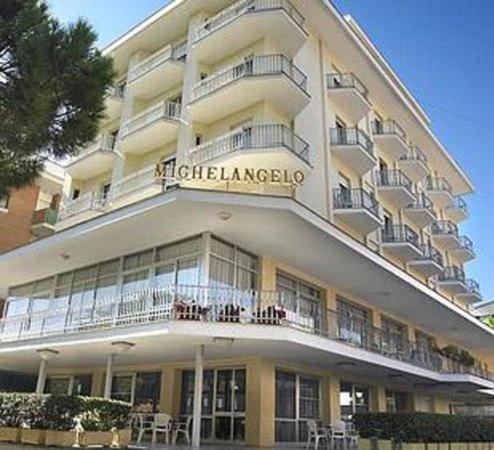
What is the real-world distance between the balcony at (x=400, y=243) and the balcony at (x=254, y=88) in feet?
28.8

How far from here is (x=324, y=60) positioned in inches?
896

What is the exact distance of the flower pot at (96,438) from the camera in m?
12.7

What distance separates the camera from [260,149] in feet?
55.8

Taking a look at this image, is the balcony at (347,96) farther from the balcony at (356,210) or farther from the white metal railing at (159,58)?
the white metal railing at (159,58)

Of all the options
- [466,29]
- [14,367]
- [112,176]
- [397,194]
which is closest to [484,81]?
[466,29]

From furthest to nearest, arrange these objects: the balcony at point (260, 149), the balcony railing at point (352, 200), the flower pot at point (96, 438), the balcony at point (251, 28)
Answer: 1. the balcony railing at point (352, 200)
2. the balcony at point (251, 28)
3. the balcony at point (260, 149)
4. the flower pot at point (96, 438)

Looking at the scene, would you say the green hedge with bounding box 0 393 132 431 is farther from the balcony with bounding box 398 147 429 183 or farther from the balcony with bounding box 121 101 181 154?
the balcony with bounding box 398 147 429 183

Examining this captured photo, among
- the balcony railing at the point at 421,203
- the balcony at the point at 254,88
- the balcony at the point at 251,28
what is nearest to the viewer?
the balcony at the point at 254,88

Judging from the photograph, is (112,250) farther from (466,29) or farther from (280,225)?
(466,29)

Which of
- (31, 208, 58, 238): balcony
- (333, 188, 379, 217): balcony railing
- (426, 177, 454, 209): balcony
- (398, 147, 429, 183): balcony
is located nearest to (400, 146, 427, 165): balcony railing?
(398, 147, 429, 183): balcony

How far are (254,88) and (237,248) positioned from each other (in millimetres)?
5530

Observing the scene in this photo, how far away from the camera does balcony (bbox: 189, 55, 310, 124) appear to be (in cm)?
1769

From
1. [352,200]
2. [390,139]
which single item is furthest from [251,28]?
[390,139]

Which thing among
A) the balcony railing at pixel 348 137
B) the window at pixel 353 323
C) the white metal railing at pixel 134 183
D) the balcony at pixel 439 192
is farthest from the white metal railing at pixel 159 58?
the balcony at pixel 439 192
